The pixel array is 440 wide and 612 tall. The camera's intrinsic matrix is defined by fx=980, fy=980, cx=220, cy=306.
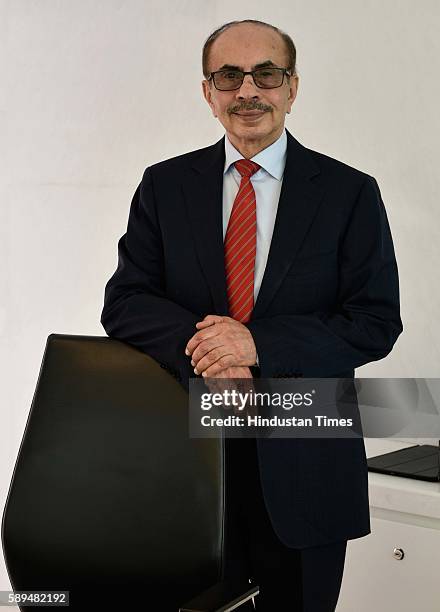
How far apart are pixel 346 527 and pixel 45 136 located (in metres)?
2.25

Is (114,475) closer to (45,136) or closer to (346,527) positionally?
(346,527)

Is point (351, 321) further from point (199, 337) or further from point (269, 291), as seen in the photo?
point (199, 337)

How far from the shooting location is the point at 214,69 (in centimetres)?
228

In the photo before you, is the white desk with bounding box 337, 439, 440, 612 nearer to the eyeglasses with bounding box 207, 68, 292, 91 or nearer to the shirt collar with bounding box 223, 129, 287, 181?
the shirt collar with bounding box 223, 129, 287, 181

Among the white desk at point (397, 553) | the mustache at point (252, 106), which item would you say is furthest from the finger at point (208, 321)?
the white desk at point (397, 553)

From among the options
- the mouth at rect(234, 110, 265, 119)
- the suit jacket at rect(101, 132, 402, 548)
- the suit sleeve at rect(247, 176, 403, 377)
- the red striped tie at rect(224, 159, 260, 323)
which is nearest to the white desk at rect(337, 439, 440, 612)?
the suit jacket at rect(101, 132, 402, 548)

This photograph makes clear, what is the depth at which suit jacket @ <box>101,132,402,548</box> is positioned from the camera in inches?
83.2

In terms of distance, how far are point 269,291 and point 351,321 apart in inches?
7.6

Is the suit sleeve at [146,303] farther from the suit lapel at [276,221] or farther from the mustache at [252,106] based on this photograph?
the mustache at [252,106]

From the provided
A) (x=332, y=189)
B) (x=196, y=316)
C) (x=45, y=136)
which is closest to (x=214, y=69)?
(x=332, y=189)

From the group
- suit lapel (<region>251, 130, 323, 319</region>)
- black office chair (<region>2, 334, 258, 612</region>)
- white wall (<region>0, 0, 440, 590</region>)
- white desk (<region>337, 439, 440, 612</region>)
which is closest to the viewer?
black office chair (<region>2, 334, 258, 612</region>)

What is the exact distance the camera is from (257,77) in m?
2.24

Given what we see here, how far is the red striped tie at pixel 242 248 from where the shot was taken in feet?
7.31

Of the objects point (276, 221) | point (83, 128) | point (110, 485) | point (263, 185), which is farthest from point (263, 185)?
point (83, 128)
